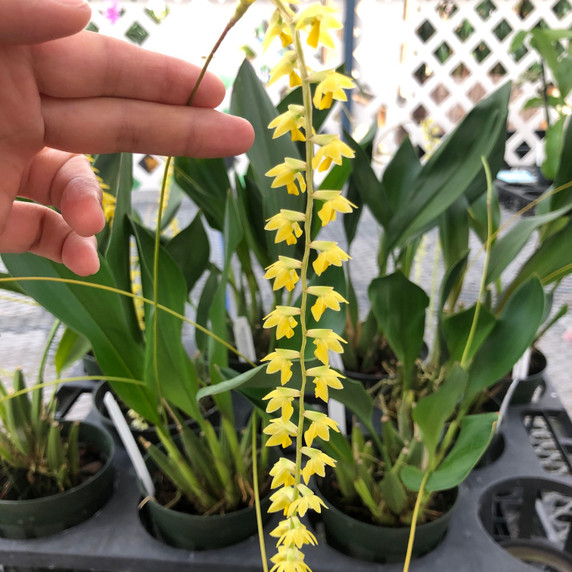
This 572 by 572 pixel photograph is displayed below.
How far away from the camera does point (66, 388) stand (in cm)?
63

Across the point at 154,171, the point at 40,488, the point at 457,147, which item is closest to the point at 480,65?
the point at 154,171

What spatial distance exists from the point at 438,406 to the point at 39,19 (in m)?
0.33

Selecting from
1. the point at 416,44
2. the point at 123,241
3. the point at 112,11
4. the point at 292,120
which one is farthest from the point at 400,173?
the point at 416,44

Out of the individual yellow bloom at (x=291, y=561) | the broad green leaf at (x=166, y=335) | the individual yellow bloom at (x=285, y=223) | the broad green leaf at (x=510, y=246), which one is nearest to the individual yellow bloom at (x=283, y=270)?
the individual yellow bloom at (x=285, y=223)

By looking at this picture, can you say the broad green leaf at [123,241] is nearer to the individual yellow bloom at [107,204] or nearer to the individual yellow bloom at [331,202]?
the individual yellow bloom at [107,204]

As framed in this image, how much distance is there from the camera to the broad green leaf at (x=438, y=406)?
338mm

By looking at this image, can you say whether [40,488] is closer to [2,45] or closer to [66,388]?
[66,388]

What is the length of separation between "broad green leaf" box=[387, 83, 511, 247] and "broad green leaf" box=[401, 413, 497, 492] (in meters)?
0.19

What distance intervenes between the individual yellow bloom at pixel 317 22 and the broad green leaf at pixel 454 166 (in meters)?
0.32

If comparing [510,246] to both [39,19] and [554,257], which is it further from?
[39,19]

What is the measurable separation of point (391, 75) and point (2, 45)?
2202 millimetres

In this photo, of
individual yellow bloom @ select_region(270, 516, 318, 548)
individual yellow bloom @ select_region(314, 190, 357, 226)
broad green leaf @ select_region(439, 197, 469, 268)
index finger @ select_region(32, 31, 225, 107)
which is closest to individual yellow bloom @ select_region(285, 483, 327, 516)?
individual yellow bloom @ select_region(270, 516, 318, 548)

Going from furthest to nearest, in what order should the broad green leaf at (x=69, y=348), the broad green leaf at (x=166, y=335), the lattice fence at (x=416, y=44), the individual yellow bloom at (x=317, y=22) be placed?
the lattice fence at (x=416, y=44), the broad green leaf at (x=69, y=348), the broad green leaf at (x=166, y=335), the individual yellow bloom at (x=317, y=22)

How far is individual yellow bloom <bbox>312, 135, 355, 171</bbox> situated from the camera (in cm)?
16
